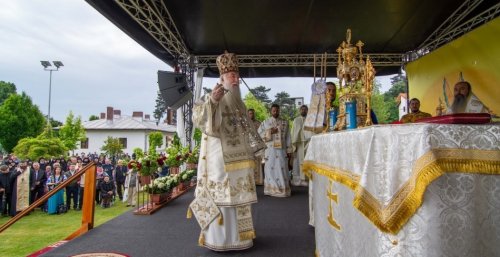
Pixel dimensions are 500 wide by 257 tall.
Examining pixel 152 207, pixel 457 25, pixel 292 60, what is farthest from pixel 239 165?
pixel 292 60

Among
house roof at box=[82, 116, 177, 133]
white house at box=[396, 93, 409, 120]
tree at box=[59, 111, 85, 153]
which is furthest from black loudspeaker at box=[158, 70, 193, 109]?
house roof at box=[82, 116, 177, 133]

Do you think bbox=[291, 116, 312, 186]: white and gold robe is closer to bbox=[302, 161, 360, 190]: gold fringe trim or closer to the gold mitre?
the gold mitre

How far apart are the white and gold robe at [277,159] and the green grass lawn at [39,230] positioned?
4.45 m

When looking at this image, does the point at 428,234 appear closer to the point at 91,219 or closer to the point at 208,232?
the point at 208,232

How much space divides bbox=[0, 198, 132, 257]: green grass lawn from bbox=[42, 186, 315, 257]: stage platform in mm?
2599

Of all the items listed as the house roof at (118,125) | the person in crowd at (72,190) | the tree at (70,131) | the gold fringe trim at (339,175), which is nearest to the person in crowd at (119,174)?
the person in crowd at (72,190)

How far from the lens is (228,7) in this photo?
822cm

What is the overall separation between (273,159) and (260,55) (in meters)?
4.82

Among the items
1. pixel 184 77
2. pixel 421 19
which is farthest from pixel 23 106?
pixel 421 19

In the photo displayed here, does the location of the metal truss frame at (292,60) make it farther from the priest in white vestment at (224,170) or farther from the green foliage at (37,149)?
the green foliage at (37,149)

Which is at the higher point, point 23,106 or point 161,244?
point 23,106

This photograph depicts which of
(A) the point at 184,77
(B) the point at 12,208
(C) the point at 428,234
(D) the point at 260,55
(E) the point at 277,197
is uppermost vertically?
(D) the point at 260,55

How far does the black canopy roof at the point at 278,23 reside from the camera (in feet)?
26.5

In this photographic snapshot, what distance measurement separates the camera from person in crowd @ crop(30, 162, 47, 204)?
1068 cm
